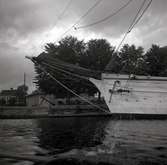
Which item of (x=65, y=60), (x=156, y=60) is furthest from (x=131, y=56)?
(x=65, y=60)

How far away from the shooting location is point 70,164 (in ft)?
16.4

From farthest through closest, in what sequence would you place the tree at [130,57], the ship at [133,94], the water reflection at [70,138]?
the tree at [130,57] → the ship at [133,94] → the water reflection at [70,138]

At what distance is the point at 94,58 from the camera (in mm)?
50469

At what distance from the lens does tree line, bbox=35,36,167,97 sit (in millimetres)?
46688

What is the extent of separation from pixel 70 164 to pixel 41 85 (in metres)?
42.5

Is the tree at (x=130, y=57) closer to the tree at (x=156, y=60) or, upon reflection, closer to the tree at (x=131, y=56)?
the tree at (x=131, y=56)

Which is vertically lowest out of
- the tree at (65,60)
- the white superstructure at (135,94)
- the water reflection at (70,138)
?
the water reflection at (70,138)

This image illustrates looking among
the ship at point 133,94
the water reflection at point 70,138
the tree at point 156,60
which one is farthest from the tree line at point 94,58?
the water reflection at point 70,138

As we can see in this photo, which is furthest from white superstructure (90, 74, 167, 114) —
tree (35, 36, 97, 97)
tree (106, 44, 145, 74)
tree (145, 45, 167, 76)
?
tree (106, 44, 145, 74)

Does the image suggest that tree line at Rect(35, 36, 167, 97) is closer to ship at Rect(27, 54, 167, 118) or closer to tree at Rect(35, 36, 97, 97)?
tree at Rect(35, 36, 97, 97)

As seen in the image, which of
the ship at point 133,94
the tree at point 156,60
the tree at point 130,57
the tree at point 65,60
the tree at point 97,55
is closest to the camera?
the ship at point 133,94

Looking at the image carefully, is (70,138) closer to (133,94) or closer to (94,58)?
(133,94)

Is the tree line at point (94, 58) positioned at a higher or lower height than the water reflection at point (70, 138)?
higher

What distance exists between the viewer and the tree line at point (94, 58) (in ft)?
153
